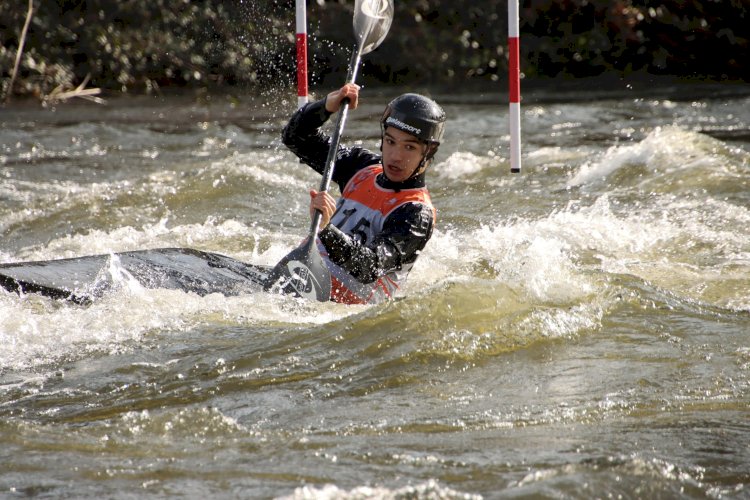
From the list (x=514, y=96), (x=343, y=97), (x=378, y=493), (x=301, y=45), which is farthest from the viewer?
(x=514, y=96)

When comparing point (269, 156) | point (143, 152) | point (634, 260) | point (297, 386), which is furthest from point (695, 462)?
point (143, 152)

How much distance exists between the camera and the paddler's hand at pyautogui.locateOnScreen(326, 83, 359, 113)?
17.1 feet

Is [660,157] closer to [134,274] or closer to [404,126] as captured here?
[404,126]

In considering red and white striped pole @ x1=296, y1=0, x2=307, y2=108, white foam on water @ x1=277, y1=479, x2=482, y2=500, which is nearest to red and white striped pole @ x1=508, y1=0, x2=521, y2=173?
red and white striped pole @ x1=296, y1=0, x2=307, y2=108

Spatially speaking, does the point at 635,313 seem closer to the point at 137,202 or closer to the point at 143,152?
the point at 137,202

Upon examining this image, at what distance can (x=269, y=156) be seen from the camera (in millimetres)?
10688

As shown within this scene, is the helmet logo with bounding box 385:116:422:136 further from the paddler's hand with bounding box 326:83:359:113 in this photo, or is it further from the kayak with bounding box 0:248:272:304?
the kayak with bounding box 0:248:272:304

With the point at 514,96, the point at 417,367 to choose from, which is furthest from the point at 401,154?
the point at 514,96

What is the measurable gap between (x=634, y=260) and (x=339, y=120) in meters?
2.38

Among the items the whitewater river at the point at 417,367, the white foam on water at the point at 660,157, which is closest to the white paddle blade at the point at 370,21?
the whitewater river at the point at 417,367

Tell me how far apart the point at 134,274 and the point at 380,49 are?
1336cm

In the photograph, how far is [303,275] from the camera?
493 cm

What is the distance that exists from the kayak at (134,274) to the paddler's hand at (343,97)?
876 mm

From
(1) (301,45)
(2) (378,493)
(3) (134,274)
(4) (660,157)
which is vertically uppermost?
(1) (301,45)
